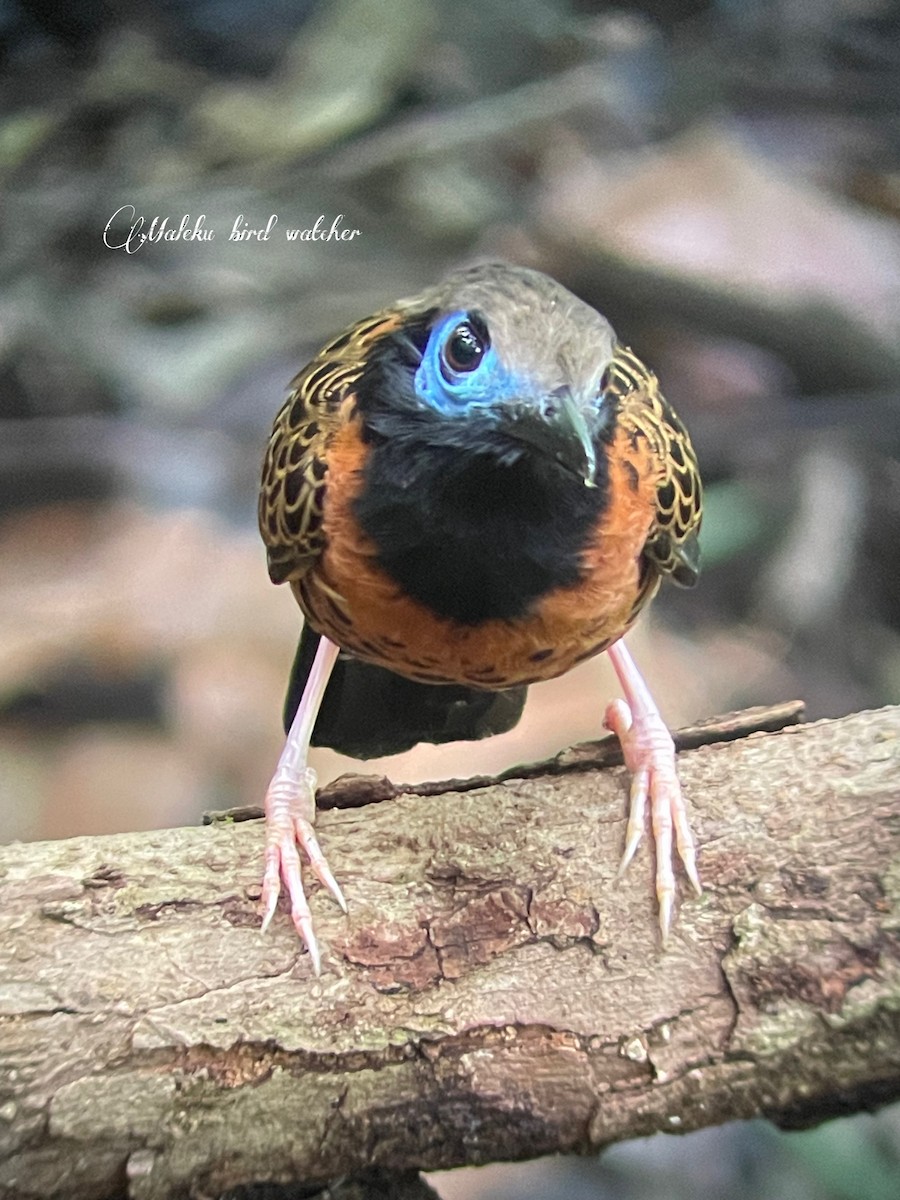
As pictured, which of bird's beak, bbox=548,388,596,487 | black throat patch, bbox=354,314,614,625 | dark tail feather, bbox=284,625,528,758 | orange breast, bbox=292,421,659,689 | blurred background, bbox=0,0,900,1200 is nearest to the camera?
bird's beak, bbox=548,388,596,487

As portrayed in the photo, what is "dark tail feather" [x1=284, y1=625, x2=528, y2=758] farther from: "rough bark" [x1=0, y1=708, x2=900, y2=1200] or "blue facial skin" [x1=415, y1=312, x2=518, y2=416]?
"blue facial skin" [x1=415, y1=312, x2=518, y2=416]

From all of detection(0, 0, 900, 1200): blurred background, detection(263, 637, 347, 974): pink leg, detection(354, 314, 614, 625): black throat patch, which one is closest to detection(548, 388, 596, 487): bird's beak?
detection(354, 314, 614, 625): black throat patch

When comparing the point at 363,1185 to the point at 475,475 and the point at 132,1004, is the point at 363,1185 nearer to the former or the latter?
the point at 132,1004

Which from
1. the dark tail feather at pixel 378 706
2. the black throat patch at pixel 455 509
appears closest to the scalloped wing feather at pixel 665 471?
the black throat patch at pixel 455 509

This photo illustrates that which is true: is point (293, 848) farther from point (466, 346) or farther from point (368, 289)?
point (368, 289)

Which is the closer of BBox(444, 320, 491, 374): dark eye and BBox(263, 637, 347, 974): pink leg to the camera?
BBox(444, 320, 491, 374): dark eye

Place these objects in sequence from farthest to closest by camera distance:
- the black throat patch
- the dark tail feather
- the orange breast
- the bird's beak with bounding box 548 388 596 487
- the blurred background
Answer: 1. the blurred background
2. the dark tail feather
3. the orange breast
4. the black throat patch
5. the bird's beak with bounding box 548 388 596 487

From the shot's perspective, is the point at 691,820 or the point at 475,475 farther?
the point at 691,820

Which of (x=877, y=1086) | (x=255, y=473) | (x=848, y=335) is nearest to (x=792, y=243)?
(x=848, y=335)
